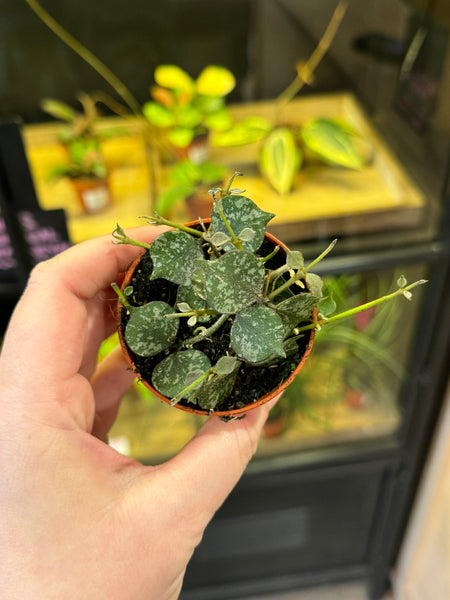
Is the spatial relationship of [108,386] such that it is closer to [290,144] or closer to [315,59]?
[290,144]

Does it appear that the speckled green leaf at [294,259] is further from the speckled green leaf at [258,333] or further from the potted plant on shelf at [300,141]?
the potted plant on shelf at [300,141]

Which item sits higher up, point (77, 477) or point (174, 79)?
point (174, 79)

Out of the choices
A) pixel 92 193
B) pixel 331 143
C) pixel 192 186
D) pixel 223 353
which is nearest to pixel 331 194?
pixel 331 143

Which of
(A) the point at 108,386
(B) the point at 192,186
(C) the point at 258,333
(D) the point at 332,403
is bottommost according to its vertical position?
(D) the point at 332,403

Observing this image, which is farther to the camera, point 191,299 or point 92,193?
point 92,193

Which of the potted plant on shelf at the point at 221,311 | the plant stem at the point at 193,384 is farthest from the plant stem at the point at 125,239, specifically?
the plant stem at the point at 193,384

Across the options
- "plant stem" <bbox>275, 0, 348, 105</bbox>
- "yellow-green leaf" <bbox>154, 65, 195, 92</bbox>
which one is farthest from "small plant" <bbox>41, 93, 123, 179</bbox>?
"plant stem" <bbox>275, 0, 348, 105</bbox>

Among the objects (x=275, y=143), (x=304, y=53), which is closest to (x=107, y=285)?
(x=275, y=143)
